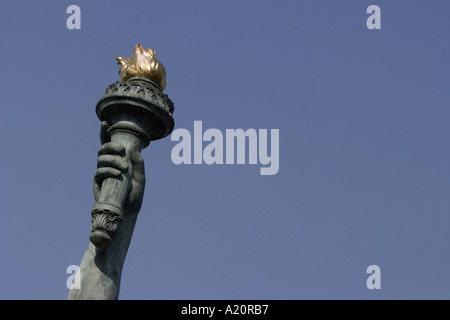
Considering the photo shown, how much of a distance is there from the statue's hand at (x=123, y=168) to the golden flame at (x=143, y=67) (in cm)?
130

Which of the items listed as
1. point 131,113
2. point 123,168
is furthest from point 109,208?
point 131,113

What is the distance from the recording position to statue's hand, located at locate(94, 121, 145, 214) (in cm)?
1181

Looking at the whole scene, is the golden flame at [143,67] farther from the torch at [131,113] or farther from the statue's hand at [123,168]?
the statue's hand at [123,168]

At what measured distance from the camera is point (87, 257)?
11680mm

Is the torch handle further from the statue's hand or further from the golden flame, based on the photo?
the golden flame

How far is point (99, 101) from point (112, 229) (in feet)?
7.58

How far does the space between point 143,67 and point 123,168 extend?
1953 millimetres

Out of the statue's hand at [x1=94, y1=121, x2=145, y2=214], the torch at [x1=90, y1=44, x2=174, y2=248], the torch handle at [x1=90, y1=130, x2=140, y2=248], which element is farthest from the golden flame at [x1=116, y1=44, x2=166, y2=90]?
the torch handle at [x1=90, y1=130, x2=140, y2=248]
